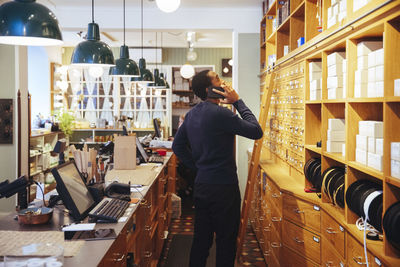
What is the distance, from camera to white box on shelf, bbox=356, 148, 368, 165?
7.93ft

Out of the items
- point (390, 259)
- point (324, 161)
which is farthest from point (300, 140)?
point (390, 259)

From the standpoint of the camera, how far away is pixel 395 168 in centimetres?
198

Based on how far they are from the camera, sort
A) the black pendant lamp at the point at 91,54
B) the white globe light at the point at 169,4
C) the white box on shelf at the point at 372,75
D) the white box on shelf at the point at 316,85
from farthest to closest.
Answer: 1. the white globe light at the point at 169,4
2. the white box on shelf at the point at 316,85
3. the black pendant lamp at the point at 91,54
4. the white box on shelf at the point at 372,75

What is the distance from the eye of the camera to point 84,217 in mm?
2441

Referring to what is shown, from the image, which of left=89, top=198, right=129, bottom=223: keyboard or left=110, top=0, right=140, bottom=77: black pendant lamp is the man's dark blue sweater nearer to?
left=89, top=198, right=129, bottom=223: keyboard

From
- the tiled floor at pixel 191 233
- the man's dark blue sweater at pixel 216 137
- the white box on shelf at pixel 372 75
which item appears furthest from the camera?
the tiled floor at pixel 191 233

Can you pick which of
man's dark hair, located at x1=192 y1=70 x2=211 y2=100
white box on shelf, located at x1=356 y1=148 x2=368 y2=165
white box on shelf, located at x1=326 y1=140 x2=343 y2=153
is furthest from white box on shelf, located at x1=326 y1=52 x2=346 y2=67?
man's dark hair, located at x1=192 y1=70 x2=211 y2=100

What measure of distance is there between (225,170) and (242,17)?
14.8 ft

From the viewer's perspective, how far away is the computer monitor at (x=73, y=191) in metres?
2.28

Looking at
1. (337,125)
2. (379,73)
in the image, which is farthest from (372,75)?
(337,125)

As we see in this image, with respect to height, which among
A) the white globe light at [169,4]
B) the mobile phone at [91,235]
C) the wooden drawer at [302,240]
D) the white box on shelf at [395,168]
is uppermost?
the white globe light at [169,4]

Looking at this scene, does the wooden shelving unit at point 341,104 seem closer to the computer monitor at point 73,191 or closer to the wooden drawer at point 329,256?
the wooden drawer at point 329,256

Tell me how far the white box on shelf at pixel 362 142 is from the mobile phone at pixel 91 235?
1508 mm

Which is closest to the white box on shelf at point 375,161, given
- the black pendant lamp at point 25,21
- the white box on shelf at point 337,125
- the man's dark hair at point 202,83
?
the white box on shelf at point 337,125
